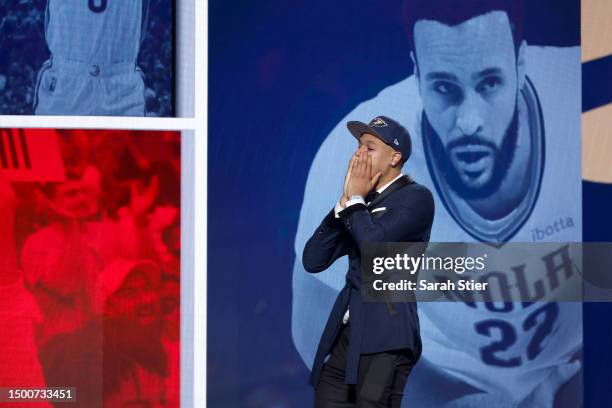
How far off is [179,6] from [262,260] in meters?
1.00

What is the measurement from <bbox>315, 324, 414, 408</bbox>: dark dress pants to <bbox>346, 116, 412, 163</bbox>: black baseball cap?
2.33 ft

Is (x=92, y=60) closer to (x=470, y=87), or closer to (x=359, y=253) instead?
(x=359, y=253)

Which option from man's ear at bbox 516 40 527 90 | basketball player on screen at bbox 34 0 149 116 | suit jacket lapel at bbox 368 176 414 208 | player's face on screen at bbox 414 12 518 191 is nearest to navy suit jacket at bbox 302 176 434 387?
suit jacket lapel at bbox 368 176 414 208

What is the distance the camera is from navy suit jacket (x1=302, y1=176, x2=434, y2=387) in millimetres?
3650

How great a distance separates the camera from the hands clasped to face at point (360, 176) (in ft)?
12.5

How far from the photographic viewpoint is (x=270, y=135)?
152 inches

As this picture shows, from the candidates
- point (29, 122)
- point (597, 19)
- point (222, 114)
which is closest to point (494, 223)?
point (597, 19)

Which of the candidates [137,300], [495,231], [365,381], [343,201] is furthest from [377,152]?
[137,300]

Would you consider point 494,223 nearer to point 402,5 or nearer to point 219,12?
point 402,5

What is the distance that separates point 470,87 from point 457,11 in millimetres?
291

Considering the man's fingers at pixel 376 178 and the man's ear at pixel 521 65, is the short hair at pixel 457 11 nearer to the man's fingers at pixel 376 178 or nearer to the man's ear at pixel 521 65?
the man's ear at pixel 521 65

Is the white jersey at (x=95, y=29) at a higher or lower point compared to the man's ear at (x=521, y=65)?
higher

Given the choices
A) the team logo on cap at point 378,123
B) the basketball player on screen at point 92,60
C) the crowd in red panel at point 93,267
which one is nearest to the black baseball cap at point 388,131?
the team logo on cap at point 378,123

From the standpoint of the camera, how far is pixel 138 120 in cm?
377
